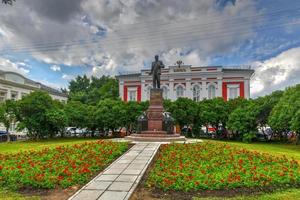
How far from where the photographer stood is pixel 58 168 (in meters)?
8.54

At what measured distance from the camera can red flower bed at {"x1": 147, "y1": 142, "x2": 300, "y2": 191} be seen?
7.00 m

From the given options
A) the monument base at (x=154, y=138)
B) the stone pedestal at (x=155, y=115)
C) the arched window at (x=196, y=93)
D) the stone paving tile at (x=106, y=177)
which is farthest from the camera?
the arched window at (x=196, y=93)

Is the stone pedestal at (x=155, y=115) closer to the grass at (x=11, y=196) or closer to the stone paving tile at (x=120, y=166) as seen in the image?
the stone paving tile at (x=120, y=166)

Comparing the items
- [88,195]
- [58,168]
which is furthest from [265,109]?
[88,195]

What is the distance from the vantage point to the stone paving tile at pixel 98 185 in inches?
263

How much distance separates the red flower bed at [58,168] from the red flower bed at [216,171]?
1.97 meters

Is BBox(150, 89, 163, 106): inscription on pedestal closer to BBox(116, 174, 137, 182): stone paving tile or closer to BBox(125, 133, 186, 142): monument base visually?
BBox(125, 133, 186, 142): monument base

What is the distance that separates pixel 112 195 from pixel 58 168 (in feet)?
10.5

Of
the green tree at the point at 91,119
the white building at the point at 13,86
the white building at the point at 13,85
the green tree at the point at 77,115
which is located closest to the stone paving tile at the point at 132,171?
the green tree at the point at 91,119

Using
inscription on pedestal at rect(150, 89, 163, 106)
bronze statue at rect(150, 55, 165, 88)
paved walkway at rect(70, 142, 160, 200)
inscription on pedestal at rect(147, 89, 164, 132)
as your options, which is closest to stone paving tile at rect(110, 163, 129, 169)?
paved walkway at rect(70, 142, 160, 200)

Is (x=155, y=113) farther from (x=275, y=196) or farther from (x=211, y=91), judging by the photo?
(x=211, y=91)

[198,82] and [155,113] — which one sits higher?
[198,82]

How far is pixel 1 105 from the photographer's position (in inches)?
1287

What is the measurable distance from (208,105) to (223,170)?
26.0 metres
